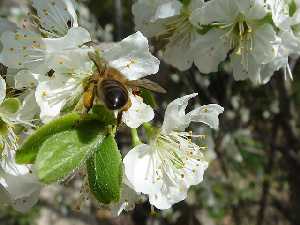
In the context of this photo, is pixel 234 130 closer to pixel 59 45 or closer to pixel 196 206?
pixel 196 206

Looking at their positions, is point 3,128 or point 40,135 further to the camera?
point 3,128

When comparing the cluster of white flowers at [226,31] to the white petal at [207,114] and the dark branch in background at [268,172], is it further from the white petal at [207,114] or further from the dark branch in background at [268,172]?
the dark branch in background at [268,172]

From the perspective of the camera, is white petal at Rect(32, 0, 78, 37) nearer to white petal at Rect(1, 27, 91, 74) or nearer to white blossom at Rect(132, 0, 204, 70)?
white petal at Rect(1, 27, 91, 74)

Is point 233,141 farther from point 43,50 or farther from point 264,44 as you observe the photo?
point 43,50

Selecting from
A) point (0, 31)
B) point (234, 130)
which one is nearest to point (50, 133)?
point (0, 31)

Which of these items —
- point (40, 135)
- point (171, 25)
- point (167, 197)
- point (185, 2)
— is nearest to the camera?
point (40, 135)

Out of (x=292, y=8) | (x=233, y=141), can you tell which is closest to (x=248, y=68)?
(x=292, y=8)

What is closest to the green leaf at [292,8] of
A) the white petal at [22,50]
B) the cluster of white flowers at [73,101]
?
the cluster of white flowers at [73,101]
